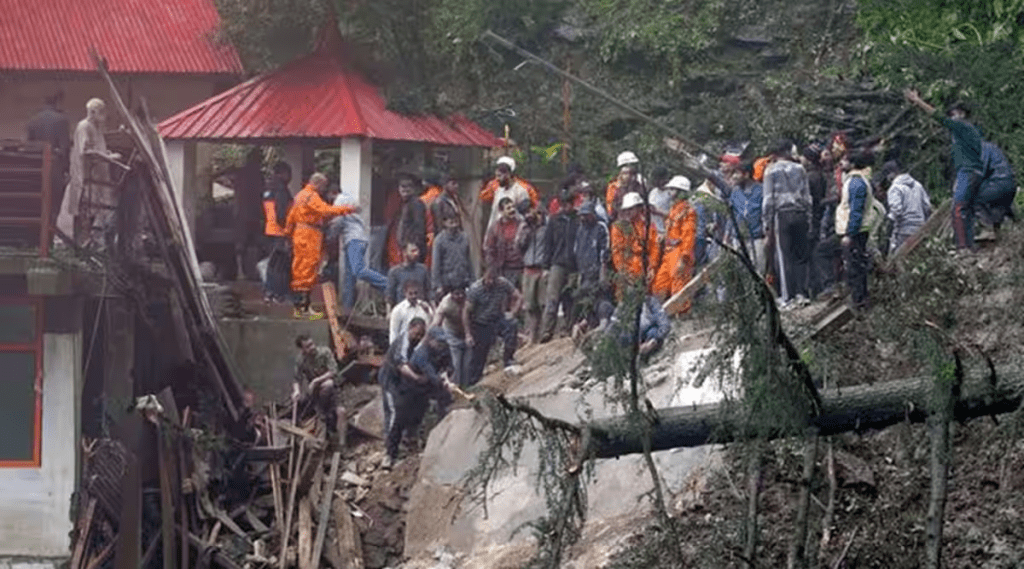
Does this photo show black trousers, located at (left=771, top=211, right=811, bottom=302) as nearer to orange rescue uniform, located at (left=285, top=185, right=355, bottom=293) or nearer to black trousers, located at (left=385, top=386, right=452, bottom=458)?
black trousers, located at (left=385, top=386, right=452, bottom=458)

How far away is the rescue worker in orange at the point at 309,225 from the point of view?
26.8 meters

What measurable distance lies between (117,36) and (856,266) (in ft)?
48.4

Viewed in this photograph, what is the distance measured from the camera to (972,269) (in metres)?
20.9

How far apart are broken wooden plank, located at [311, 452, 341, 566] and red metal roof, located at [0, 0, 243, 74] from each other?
8.10 meters

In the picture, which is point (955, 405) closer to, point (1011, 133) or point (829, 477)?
point (829, 477)

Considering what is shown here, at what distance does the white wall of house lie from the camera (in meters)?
24.6

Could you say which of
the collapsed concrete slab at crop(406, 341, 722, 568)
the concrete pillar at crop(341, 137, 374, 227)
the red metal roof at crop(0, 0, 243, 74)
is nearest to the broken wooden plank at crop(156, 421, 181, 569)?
the collapsed concrete slab at crop(406, 341, 722, 568)

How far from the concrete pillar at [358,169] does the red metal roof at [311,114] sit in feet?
0.59

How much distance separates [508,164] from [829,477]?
9162 mm

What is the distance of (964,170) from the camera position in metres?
21.3

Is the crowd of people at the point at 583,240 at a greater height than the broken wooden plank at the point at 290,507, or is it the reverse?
the crowd of people at the point at 583,240

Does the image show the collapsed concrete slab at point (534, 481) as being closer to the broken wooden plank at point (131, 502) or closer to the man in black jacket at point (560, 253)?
the man in black jacket at point (560, 253)

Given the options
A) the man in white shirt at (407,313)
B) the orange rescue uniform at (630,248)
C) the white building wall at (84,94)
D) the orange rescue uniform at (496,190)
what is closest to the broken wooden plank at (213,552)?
the man in white shirt at (407,313)

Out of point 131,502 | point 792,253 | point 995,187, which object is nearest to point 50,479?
point 131,502
